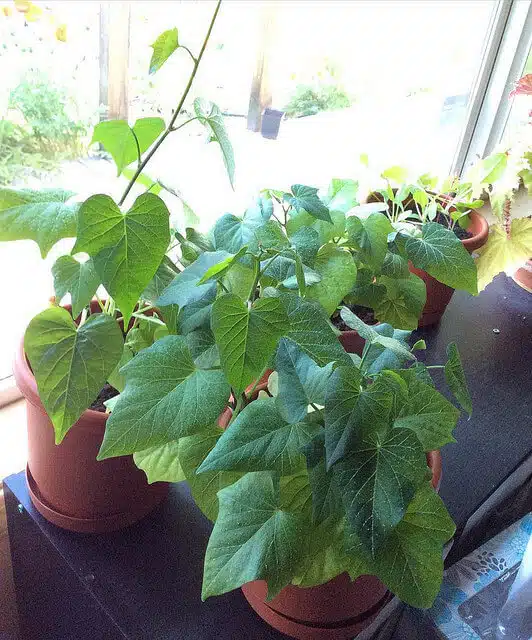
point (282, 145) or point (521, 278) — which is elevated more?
point (282, 145)

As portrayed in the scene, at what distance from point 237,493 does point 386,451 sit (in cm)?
11

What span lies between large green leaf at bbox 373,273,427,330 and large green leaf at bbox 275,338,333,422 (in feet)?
0.98

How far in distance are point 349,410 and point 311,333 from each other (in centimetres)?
8

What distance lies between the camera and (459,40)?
4.22ft

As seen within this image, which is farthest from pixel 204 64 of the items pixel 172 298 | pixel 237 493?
pixel 237 493

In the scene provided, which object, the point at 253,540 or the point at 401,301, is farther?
the point at 401,301

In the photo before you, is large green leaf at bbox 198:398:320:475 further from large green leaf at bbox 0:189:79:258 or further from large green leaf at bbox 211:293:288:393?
large green leaf at bbox 0:189:79:258

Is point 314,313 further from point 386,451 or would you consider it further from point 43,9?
point 43,9

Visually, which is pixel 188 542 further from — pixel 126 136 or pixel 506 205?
pixel 506 205

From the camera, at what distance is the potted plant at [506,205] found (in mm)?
1046

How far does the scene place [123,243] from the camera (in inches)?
17.7

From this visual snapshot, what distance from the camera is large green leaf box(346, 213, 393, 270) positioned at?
0.69 meters

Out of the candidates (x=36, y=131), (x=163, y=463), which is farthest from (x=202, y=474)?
(x=36, y=131)

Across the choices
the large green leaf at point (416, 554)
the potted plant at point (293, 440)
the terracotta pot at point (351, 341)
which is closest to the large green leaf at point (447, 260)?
the terracotta pot at point (351, 341)
